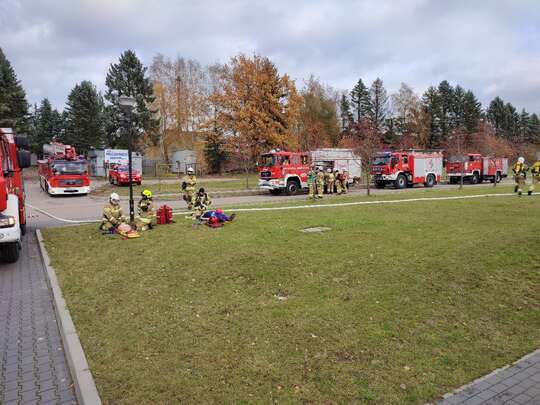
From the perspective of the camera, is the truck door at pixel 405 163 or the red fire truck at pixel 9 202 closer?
the red fire truck at pixel 9 202

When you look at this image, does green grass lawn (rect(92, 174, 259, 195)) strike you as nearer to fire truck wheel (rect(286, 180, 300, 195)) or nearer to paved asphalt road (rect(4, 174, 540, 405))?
fire truck wheel (rect(286, 180, 300, 195))

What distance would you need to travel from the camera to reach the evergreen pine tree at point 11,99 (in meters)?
43.8

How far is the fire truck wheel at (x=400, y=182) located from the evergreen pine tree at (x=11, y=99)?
1567 inches

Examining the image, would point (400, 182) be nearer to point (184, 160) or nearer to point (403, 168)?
point (403, 168)

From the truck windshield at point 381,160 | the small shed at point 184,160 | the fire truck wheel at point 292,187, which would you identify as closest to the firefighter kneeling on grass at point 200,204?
the fire truck wheel at point 292,187

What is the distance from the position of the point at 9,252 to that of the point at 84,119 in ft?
159

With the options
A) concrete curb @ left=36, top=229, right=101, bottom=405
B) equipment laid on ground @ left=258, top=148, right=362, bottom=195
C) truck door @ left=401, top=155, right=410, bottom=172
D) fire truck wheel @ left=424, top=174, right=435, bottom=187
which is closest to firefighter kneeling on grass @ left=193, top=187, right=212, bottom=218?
concrete curb @ left=36, top=229, right=101, bottom=405

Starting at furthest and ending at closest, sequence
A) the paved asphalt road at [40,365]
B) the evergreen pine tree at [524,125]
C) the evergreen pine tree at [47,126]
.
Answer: the evergreen pine tree at [524,125] → the evergreen pine tree at [47,126] → the paved asphalt road at [40,365]

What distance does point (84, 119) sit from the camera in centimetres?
5138

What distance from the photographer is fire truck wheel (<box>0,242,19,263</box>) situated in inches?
317

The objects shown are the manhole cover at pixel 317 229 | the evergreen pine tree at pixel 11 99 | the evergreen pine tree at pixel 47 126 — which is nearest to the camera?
the manhole cover at pixel 317 229

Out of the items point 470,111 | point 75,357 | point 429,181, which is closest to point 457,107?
point 470,111

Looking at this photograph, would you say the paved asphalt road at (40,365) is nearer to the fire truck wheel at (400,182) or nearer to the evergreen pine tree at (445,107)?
the fire truck wheel at (400,182)

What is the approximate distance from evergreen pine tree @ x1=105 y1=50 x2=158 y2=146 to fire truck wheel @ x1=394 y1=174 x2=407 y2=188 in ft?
104
